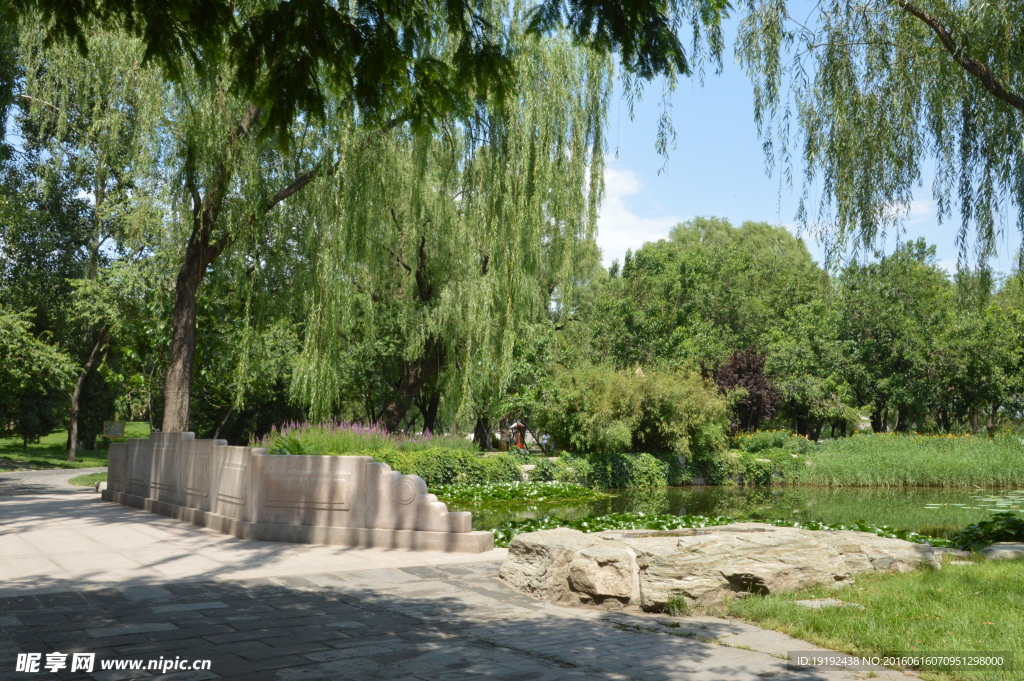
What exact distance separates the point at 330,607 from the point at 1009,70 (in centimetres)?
921

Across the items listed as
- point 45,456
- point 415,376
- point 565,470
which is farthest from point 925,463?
point 45,456

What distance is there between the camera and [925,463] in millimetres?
26016

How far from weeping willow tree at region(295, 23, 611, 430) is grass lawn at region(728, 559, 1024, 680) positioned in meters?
6.55

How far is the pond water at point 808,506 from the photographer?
49.9ft

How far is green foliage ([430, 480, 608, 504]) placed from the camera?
1734 centimetres

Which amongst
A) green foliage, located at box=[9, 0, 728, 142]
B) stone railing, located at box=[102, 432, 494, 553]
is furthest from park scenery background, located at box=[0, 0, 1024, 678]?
stone railing, located at box=[102, 432, 494, 553]

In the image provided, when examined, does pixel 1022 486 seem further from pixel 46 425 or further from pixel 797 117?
pixel 46 425

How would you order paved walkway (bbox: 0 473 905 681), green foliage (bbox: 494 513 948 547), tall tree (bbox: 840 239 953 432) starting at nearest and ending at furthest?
paved walkway (bbox: 0 473 905 681) < green foliage (bbox: 494 513 948 547) < tall tree (bbox: 840 239 953 432)

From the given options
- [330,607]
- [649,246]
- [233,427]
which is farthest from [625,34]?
[649,246]

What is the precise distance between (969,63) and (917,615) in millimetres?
6753

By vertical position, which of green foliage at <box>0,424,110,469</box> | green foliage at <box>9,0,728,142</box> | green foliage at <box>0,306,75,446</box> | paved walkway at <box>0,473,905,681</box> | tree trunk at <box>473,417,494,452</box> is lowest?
green foliage at <box>0,424,110,469</box>

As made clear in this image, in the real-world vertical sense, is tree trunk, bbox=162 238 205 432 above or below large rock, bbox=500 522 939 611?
above

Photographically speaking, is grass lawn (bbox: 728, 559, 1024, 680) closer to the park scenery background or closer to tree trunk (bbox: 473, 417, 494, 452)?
the park scenery background

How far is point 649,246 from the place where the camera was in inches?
1895
